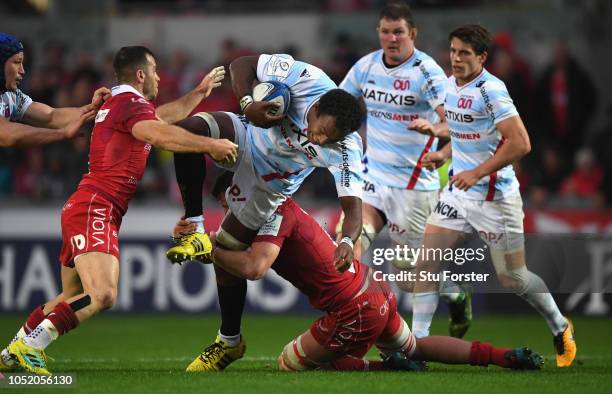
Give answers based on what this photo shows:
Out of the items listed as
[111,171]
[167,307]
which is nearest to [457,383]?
[111,171]

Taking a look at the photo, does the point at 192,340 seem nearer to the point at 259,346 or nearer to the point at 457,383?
the point at 259,346

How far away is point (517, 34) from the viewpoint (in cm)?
1706

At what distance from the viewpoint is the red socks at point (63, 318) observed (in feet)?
26.7

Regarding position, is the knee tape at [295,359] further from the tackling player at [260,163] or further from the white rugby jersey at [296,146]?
the white rugby jersey at [296,146]

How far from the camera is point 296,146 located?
866 cm

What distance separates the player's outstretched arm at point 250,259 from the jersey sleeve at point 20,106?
205 centimetres

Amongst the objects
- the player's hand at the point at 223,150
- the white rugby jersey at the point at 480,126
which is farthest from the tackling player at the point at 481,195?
the player's hand at the point at 223,150

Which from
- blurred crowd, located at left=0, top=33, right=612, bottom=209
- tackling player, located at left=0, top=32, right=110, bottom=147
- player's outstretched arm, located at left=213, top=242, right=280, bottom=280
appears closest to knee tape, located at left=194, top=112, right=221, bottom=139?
tackling player, located at left=0, top=32, right=110, bottom=147

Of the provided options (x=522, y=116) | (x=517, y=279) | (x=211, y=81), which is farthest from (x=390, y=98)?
(x=522, y=116)

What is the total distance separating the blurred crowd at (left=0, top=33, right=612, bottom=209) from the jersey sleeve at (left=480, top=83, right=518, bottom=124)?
5.39m

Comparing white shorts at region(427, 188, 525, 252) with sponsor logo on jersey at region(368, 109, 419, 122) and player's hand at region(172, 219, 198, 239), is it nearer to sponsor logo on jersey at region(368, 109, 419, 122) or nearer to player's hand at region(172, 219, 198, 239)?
sponsor logo on jersey at region(368, 109, 419, 122)

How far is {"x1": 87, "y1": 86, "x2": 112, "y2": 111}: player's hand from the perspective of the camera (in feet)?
28.0

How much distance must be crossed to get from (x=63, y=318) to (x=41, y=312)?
704mm

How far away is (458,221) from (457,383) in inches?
87.2
